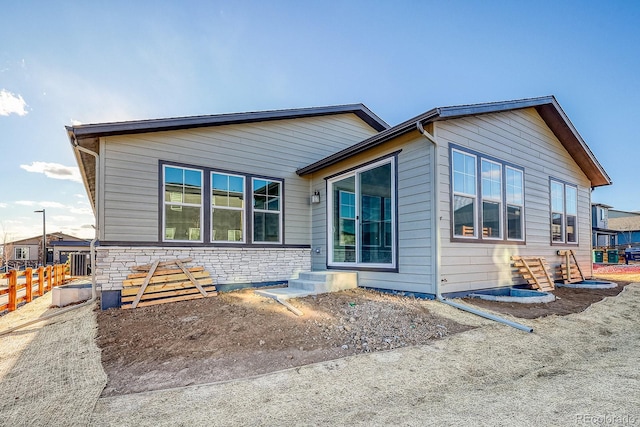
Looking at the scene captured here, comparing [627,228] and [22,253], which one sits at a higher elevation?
[627,228]

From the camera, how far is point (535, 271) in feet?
24.4

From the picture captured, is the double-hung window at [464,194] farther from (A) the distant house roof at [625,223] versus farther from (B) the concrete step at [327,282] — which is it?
(A) the distant house roof at [625,223]

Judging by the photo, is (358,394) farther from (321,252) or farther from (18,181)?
(18,181)

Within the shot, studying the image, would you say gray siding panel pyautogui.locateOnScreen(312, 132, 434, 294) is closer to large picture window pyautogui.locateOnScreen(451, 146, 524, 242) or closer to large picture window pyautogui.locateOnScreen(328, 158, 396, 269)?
large picture window pyautogui.locateOnScreen(328, 158, 396, 269)

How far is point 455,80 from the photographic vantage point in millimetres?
13625

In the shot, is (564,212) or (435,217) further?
(564,212)

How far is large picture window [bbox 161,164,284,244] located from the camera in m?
6.94

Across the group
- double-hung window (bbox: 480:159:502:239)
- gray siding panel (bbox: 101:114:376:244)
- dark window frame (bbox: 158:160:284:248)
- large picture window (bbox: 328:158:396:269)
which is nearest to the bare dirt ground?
large picture window (bbox: 328:158:396:269)

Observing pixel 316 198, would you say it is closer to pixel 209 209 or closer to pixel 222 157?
pixel 222 157

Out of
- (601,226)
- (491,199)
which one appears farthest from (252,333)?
(601,226)

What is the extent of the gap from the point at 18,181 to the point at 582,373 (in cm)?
2470

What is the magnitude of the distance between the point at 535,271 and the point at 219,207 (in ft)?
24.2

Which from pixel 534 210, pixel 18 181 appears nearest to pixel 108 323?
pixel 534 210

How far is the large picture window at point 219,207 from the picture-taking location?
273 inches
